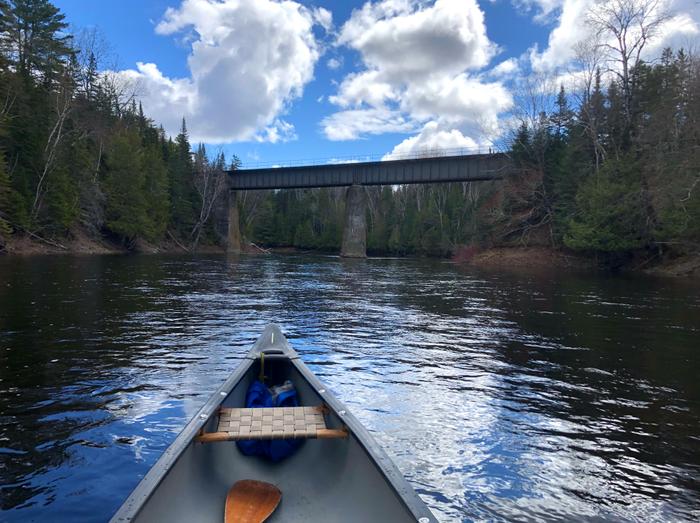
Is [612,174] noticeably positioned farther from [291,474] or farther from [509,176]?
[291,474]

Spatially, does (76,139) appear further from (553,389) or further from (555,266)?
(553,389)

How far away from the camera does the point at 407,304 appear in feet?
59.7

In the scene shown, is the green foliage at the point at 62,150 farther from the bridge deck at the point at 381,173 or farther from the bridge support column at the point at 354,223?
the bridge support column at the point at 354,223

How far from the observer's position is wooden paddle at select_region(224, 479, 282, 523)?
3.45 meters

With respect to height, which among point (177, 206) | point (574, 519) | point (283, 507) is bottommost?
point (574, 519)

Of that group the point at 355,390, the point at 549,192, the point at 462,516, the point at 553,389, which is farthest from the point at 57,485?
the point at 549,192

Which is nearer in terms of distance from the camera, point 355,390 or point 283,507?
point 283,507

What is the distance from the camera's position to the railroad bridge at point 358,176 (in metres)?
57.2

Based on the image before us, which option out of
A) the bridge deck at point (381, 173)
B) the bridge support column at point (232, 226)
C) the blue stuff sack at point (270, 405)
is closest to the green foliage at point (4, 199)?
the blue stuff sack at point (270, 405)

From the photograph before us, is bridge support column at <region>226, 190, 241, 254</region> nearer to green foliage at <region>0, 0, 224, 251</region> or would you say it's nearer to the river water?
green foliage at <region>0, 0, 224, 251</region>

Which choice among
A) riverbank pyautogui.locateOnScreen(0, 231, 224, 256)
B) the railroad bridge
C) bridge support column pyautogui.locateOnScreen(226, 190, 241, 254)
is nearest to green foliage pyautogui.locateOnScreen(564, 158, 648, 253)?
the railroad bridge

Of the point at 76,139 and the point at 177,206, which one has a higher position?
the point at 76,139

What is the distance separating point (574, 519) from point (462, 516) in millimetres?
989

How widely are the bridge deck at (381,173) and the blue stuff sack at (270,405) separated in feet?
173
